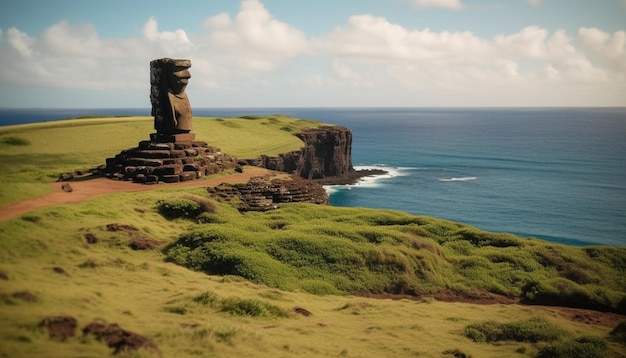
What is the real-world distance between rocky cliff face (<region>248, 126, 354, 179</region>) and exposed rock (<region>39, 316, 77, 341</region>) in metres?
60.5

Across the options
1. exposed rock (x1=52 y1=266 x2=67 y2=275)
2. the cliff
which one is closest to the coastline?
the cliff

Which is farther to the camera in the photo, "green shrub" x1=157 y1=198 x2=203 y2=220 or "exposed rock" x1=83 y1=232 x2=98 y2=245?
"green shrub" x1=157 y1=198 x2=203 y2=220

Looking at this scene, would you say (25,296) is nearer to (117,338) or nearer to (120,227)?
(117,338)

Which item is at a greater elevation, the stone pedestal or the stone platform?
the stone pedestal

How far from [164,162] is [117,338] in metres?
26.2

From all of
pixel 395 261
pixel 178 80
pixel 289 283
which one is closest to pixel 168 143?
pixel 178 80

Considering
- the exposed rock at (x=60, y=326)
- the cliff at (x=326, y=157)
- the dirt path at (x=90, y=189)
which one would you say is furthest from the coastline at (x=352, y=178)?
the exposed rock at (x=60, y=326)

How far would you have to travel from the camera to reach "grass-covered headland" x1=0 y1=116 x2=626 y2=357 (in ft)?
42.9

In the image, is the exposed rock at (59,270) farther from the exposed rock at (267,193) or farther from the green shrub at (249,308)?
the exposed rock at (267,193)

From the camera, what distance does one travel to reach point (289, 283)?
69.4 feet

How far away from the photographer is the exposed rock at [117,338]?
10805 millimetres

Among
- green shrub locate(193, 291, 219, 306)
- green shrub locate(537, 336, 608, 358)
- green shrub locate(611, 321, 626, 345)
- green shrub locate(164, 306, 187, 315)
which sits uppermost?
green shrub locate(164, 306, 187, 315)

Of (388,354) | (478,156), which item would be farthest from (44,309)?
(478,156)

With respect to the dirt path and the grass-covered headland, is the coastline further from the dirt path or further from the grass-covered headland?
the grass-covered headland
